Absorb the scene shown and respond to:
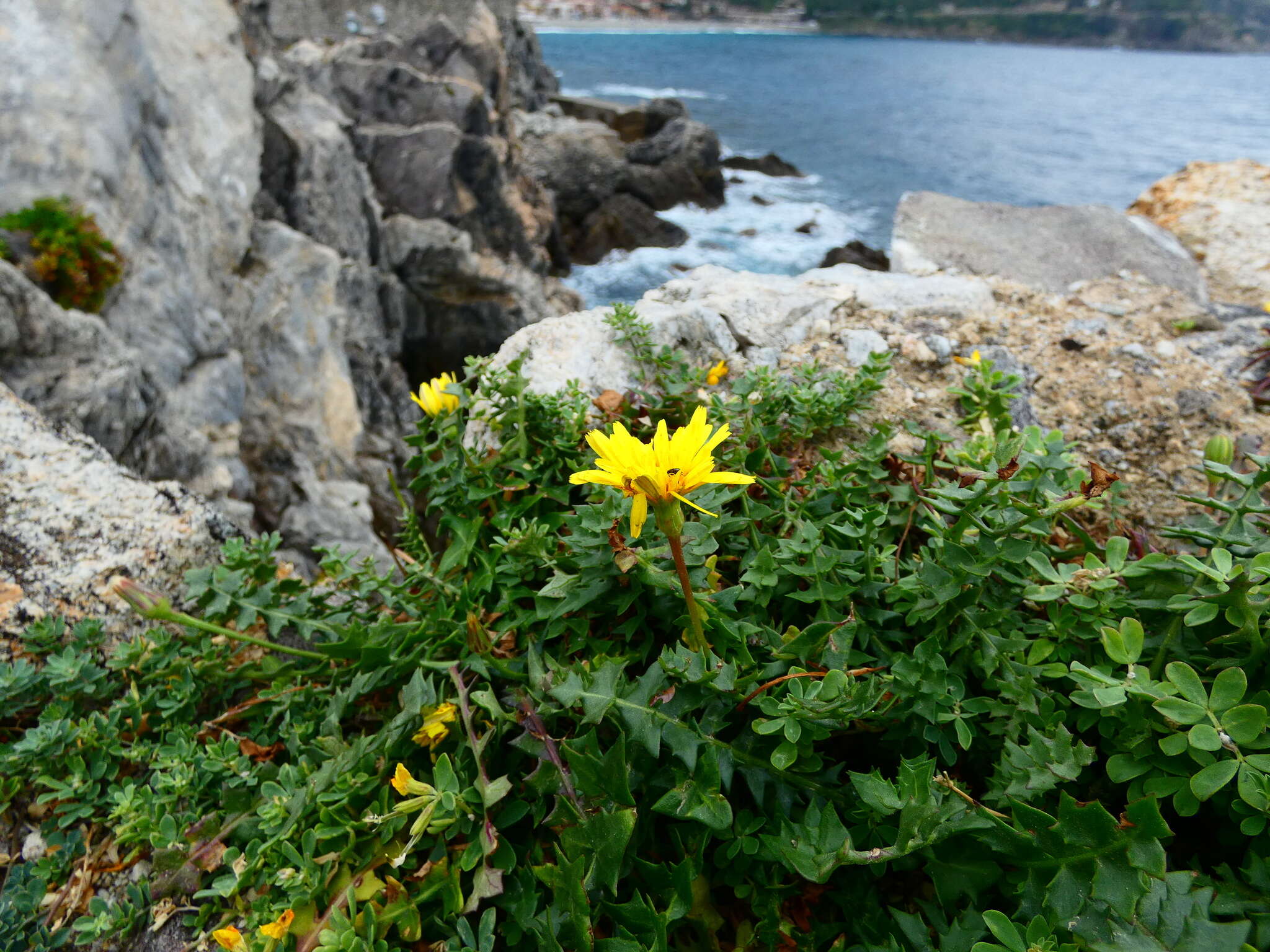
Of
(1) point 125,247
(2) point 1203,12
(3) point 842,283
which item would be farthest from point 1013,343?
(2) point 1203,12

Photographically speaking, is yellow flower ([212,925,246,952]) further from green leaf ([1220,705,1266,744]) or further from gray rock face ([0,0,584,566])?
gray rock face ([0,0,584,566])

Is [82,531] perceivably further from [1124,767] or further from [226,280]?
[226,280]

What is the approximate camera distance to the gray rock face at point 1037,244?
13.1 ft

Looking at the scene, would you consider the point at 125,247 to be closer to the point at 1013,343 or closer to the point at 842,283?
the point at 842,283

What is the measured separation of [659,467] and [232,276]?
9661mm

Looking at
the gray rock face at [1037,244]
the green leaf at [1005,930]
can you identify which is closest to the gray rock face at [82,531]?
the green leaf at [1005,930]

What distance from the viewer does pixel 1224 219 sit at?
14.9 ft

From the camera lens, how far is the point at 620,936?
3.88 ft

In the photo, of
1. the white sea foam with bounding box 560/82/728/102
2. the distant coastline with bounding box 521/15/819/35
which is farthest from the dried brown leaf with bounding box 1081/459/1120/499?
the distant coastline with bounding box 521/15/819/35

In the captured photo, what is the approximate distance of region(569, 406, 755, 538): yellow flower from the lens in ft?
3.79

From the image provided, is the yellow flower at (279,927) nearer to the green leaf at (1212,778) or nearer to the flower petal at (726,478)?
the flower petal at (726,478)

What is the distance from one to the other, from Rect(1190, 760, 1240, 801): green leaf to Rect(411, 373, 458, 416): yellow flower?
1.72 metres

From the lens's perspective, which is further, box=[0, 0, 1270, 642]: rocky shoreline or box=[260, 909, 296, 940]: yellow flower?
box=[0, 0, 1270, 642]: rocky shoreline

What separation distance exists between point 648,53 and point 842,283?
73313 millimetres
